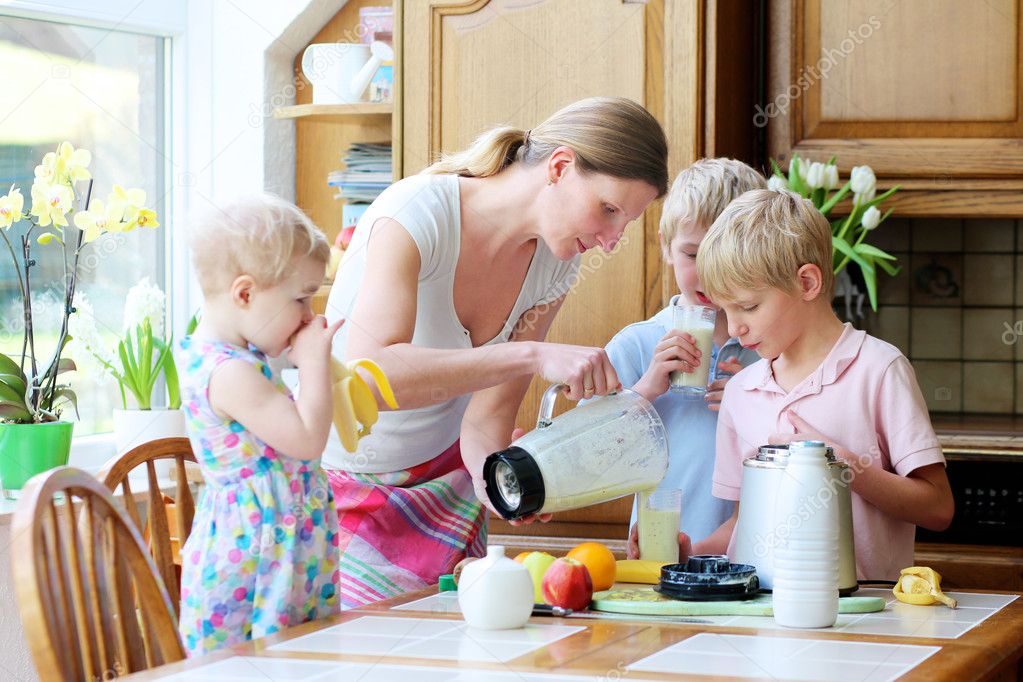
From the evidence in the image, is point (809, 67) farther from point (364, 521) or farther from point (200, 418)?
point (200, 418)

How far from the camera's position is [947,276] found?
2730mm

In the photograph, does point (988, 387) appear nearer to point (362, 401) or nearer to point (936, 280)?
point (936, 280)

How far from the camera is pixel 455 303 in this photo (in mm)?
1678

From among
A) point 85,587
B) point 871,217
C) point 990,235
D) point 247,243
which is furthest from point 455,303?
point 990,235

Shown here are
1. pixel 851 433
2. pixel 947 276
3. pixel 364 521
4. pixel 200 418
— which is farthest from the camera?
pixel 947 276

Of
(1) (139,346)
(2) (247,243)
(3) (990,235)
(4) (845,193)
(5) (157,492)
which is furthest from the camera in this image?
(3) (990,235)

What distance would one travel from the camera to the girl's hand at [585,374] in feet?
4.60

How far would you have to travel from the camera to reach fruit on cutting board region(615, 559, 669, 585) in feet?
4.51

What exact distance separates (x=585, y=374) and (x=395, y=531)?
35cm

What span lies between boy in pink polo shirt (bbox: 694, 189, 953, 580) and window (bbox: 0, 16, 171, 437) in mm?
1699

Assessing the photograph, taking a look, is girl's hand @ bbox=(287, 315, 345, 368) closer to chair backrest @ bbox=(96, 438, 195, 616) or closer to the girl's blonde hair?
chair backrest @ bbox=(96, 438, 195, 616)

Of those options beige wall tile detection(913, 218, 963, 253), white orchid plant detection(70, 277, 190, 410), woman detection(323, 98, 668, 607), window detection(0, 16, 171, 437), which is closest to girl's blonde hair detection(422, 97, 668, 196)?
woman detection(323, 98, 668, 607)

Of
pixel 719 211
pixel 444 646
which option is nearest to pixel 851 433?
pixel 719 211

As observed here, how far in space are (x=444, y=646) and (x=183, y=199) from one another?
2.06 m
